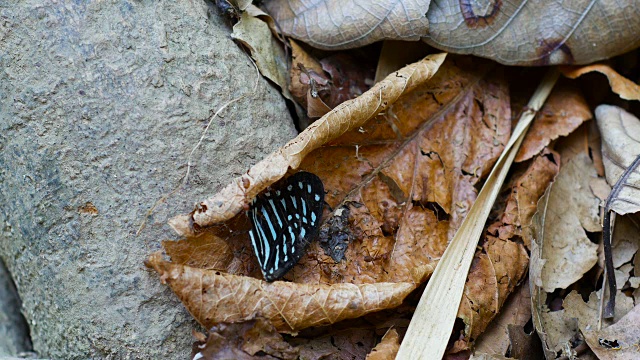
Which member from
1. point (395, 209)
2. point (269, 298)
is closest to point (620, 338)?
point (395, 209)

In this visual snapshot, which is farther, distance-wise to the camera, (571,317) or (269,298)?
(571,317)

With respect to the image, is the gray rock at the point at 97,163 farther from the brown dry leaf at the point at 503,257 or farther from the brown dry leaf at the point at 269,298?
the brown dry leaf at the point at 503,257

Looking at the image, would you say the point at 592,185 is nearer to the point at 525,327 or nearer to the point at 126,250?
the point at 525,327

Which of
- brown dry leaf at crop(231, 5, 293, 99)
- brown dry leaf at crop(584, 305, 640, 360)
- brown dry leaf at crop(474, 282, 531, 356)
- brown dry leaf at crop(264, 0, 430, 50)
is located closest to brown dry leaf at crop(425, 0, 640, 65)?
brown dry leaf at crop(264, 0, 430, 50)

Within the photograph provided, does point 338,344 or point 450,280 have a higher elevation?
point 450,280

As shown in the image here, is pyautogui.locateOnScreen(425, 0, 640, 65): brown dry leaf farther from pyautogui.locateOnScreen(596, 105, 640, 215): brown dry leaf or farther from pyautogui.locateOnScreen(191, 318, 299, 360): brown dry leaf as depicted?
pyautogui.locateOnScreen(191, 318, 299, 360): brown dry leaf

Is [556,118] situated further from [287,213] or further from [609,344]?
[287,213]
